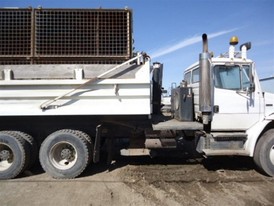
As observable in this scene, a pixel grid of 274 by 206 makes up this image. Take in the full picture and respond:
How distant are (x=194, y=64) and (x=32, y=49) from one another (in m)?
3.58

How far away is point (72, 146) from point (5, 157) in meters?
1.37

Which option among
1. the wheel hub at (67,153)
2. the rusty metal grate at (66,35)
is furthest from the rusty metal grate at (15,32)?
the wheel hub at (67,153)

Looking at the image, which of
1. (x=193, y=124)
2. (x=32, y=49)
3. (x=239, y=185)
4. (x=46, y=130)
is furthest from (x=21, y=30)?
(x=239, y=185)

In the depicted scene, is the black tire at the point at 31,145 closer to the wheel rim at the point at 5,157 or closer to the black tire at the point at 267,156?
the wheel rim at the point at 5,157

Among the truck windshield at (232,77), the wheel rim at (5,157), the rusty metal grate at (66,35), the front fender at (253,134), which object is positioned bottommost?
the wheel rim at (5,157)

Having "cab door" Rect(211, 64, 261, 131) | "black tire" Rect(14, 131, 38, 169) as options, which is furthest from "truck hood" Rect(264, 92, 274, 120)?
"black tire" Rect(14, 131, 38, 169)

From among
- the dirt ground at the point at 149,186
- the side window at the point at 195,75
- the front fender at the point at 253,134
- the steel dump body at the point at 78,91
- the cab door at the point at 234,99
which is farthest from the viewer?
the side window at the point at 195,75

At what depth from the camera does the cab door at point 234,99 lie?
17.8 feet

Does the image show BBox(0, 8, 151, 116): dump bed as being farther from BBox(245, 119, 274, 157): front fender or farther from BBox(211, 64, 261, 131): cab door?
BBox(245, 119, 274, 157): front fender

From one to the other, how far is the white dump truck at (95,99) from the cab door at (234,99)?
0.07 ft

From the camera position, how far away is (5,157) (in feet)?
17.1

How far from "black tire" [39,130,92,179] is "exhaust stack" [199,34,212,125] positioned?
2439 mm

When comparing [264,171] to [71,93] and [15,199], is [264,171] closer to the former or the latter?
[71,93]

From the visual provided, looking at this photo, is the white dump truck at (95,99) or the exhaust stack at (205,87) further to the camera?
the exhaust stack at (205,87)
